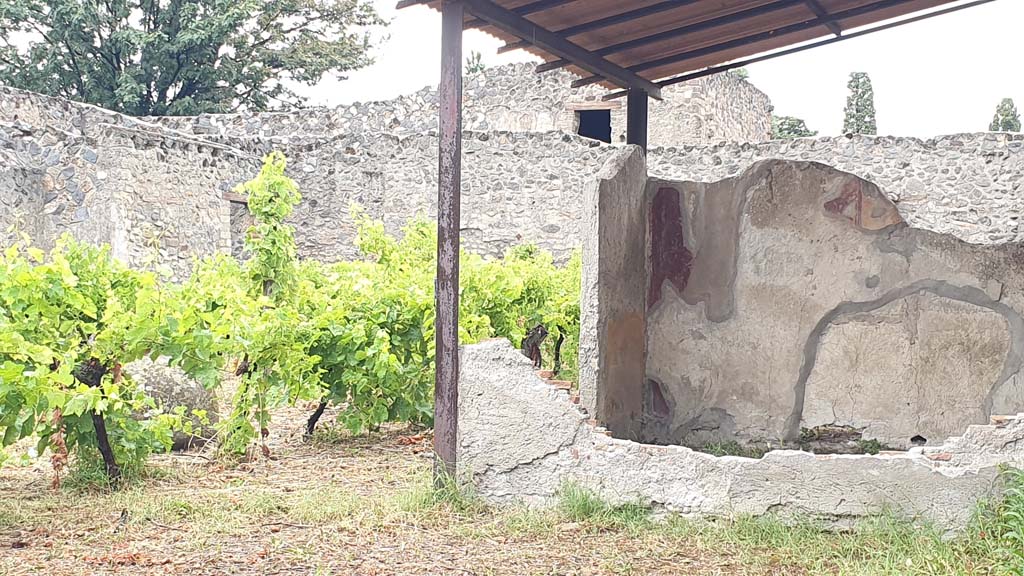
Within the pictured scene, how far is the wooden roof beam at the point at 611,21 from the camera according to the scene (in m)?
5.13

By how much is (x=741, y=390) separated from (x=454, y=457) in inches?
80.3

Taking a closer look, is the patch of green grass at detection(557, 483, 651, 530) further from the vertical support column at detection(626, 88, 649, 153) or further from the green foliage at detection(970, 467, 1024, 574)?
the vertical support column at detection(626, 88, 649, 153)

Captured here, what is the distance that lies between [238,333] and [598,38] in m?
2.39

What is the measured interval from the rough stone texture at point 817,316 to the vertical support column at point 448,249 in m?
1.61

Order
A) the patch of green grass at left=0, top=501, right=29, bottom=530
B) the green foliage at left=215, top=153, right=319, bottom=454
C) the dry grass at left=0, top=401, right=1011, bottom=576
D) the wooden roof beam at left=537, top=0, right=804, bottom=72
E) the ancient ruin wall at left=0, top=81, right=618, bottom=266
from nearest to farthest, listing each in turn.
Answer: the dry grass at left=0, top=401, right=1011, bottom=576, the patch of green grass at left=0, top=501, right=29, bottom=530, the wooden roof beam at left=537, top=0, right=804, bottom=72, the green foliage at left=215, top=153, right=319, bottom=454, the ancient ruin wall at left=0, top=81, right=618, bottom=266

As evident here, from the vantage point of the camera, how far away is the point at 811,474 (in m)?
4.48

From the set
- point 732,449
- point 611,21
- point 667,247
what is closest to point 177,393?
Result: point 667,247

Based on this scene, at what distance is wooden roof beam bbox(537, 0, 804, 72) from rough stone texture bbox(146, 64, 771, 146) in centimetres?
1120

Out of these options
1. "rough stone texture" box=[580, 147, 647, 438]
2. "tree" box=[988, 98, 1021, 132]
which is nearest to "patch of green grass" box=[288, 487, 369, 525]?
"rough stone texture" box=[580, 147, 647, 438]

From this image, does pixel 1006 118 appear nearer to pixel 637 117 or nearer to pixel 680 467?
pixel 637 117

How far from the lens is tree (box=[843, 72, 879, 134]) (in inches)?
1058

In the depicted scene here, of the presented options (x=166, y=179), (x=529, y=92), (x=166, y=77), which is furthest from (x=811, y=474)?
(x=166, y=77)

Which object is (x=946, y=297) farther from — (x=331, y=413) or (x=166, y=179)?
(x=166, y=179)

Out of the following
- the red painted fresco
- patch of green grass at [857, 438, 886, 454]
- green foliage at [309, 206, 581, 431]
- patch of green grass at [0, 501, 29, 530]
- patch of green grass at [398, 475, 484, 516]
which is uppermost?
the red painted fresco
